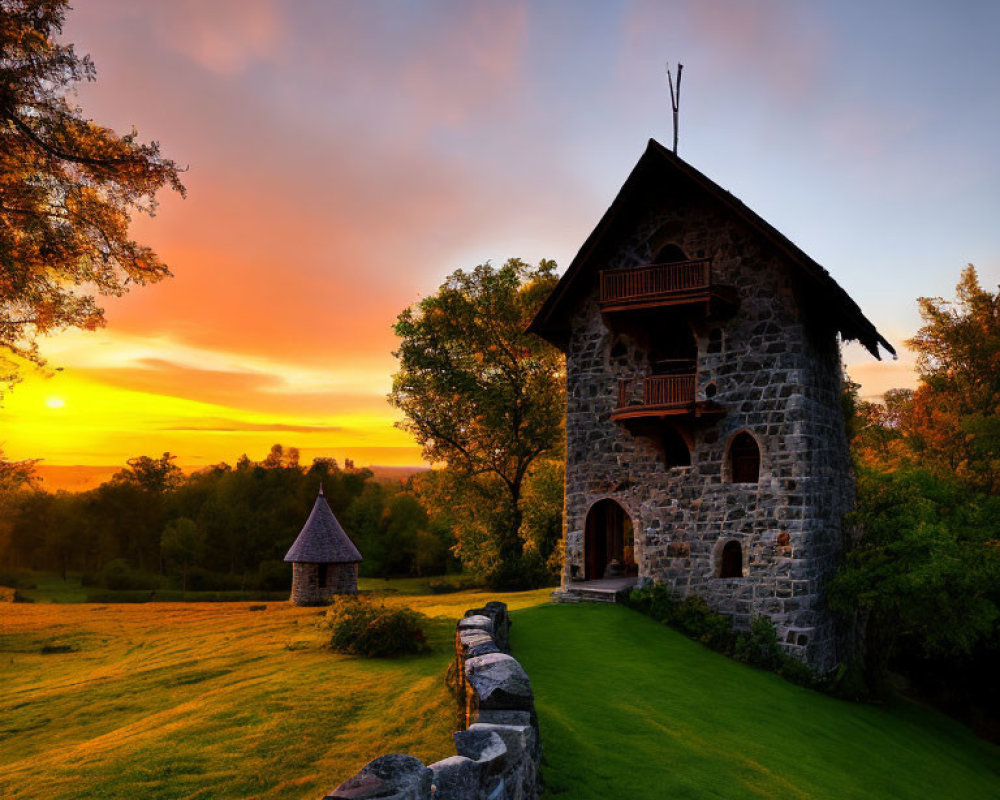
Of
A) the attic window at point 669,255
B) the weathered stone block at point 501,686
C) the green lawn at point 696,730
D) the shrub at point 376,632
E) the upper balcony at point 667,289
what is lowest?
the green lawn at point 696,730

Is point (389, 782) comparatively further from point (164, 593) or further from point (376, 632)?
point (164, 593)

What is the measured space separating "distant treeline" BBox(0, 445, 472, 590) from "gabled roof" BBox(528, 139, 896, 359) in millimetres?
47818

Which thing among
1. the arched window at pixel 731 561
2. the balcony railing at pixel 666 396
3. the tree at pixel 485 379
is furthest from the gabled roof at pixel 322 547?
the arched window at pixel 731 561

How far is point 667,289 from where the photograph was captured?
1984 cm

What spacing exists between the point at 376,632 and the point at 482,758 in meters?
9.56

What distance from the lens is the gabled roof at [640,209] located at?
18.5m

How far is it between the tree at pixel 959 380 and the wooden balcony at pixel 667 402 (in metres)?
17.9

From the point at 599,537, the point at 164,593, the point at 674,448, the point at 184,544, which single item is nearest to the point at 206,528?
the point at 184,544

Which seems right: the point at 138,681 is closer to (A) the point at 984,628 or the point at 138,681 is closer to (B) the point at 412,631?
(B) the point at 412,631

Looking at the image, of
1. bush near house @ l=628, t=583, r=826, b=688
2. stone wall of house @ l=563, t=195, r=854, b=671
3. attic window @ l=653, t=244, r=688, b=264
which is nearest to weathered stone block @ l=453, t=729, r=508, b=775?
bush near house @ l=628, t=583, r=826, b=688

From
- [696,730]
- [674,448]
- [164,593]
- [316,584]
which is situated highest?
[674,448]

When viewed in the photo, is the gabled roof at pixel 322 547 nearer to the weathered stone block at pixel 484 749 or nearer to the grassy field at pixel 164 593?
the grassy field at pixel 164 593

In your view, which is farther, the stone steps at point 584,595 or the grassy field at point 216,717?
the stone steps at point 584,595

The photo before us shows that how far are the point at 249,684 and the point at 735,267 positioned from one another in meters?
16.7
